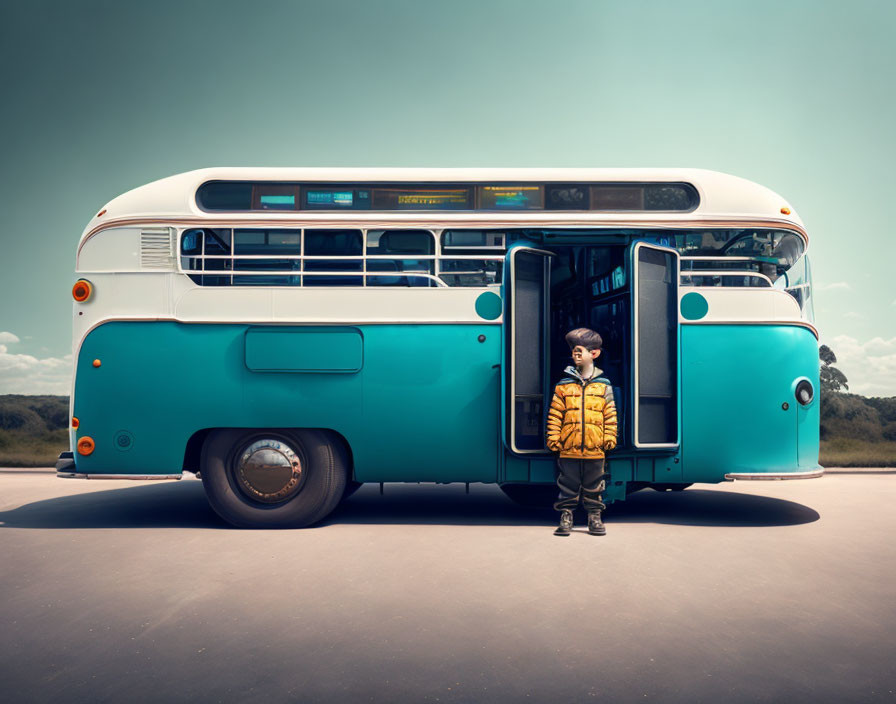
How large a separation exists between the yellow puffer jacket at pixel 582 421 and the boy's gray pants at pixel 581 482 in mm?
128

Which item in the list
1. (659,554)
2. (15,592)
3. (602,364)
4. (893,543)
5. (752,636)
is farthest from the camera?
(602,364)

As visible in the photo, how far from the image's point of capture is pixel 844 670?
9.41 ft

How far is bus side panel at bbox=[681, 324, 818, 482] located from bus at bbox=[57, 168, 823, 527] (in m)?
0.02

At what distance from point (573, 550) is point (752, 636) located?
1.72m

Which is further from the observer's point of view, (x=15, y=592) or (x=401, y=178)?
(x=401, y=178)

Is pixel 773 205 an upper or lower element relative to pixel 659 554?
upper

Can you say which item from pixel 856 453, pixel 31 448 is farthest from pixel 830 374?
pixel 31 448

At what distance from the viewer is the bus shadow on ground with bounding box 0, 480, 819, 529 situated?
233 inches

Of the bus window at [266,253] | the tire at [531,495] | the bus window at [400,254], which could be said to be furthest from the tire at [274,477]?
the tire at [531,495]

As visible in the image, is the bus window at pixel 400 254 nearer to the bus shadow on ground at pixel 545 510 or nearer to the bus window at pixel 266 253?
the bus window at pixel 266 253

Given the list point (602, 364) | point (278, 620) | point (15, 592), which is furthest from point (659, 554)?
point (15, 592)

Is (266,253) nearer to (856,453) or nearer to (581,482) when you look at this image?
(581,482)

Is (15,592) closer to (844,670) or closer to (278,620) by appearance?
(278,620)

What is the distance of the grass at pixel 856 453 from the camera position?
392 inches
